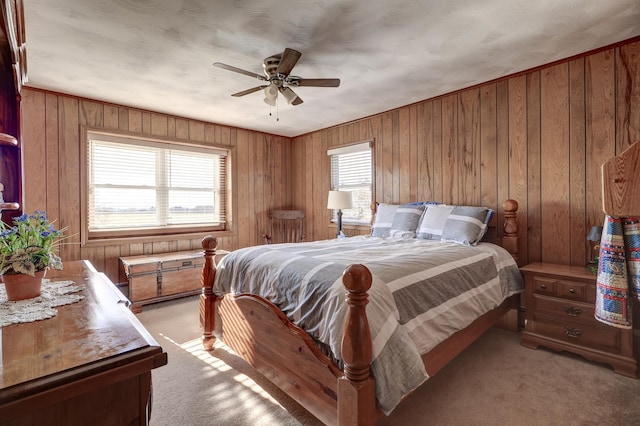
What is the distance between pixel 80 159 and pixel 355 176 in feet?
10.9

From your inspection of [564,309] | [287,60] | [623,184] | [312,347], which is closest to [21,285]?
[312,347]

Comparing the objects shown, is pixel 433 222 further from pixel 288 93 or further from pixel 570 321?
pixel 288 93

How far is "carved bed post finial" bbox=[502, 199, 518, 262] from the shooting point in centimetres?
282

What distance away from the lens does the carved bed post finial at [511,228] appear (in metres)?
2.82

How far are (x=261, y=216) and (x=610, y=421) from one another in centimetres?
433

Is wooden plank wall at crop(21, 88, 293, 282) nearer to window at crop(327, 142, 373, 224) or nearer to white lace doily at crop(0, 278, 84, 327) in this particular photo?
window at crop(327, 142, 373, 224)

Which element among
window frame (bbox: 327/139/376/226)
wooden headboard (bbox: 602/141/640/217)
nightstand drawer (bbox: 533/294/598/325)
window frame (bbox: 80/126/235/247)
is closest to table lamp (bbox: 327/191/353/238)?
window frame (bbox: 327/139/376/226)

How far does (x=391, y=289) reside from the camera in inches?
63.3

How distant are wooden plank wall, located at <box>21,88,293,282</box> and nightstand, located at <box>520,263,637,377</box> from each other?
3719mm

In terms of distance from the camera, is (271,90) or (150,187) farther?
(150,187)

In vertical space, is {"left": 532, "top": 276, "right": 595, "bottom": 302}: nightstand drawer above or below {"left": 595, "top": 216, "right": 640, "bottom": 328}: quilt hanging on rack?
below

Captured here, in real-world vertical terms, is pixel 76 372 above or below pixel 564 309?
above

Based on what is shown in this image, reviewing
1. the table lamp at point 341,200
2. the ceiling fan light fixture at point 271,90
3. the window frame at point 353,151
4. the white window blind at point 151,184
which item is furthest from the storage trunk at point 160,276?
the ceiling fan light fixture at point 271,90

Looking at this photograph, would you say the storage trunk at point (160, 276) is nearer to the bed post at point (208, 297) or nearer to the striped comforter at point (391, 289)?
the bed post at point (208, 297)
